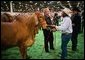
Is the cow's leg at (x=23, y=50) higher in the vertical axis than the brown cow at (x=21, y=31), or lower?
lower

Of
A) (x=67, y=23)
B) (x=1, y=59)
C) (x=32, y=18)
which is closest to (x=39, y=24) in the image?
(x=32, y=18)

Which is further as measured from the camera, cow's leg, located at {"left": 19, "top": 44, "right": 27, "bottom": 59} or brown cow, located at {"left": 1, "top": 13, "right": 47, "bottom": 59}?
cow's leg, located at {"left": 19, "top": 44, "right": 27, "bottom": 59}

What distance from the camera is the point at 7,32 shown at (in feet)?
24.8

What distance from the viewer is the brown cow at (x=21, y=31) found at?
7.57 meters

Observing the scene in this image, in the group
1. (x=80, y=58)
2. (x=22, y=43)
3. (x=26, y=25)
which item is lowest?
(x=80, y=58)

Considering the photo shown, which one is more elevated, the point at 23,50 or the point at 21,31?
the point at 21,31

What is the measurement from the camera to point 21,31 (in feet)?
26.3

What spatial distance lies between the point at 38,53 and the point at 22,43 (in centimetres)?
241

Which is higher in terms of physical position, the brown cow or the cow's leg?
the brown cow

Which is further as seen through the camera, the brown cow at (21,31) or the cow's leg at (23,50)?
the cow's leg at (23,50)

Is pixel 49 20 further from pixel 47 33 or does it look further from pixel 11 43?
pixel 11 43

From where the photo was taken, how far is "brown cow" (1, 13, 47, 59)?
7566mm

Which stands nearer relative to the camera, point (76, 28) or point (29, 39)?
point (29, 39)

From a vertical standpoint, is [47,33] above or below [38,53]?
above
